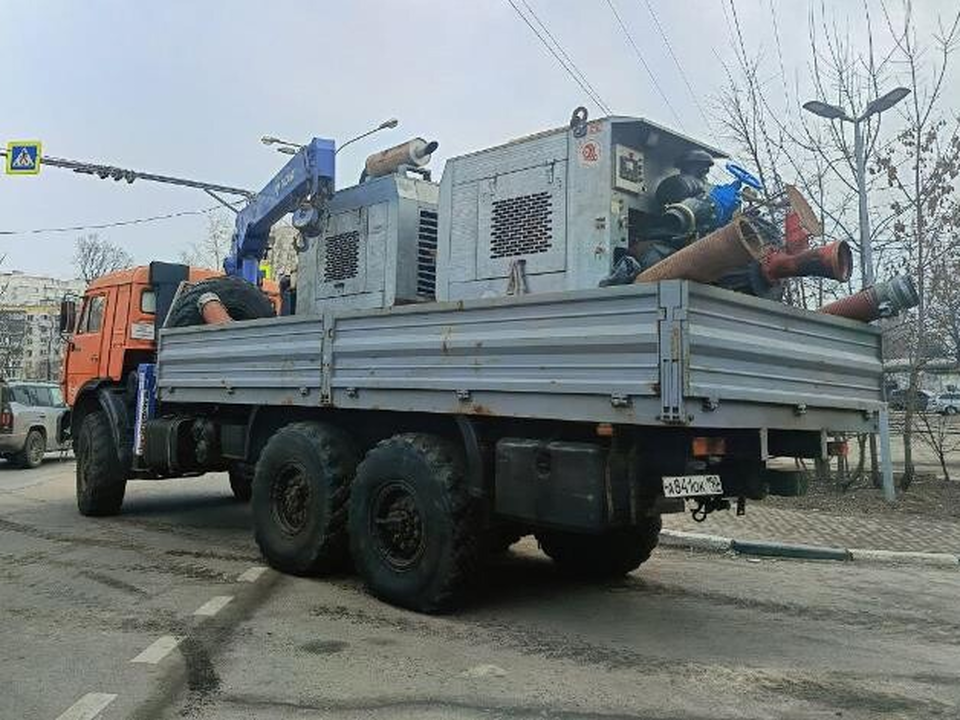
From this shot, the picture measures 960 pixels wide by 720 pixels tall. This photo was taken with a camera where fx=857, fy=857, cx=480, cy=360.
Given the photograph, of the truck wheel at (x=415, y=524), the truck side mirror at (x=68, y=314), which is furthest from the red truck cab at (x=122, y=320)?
the truck wheel at (x=415, y=524)

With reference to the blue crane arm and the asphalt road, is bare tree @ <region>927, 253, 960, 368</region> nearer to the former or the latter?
the asphalt road

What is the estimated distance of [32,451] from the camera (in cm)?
1803

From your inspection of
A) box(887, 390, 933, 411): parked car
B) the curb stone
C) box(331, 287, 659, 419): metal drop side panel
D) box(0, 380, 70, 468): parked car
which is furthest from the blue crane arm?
box(887, 390, 933, 411): parked car

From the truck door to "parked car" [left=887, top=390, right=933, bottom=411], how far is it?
11.3 m

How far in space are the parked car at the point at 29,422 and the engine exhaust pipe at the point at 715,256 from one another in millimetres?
15593

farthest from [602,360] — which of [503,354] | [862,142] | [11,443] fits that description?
[11,443]

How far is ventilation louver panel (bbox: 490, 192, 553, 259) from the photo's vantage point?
20.7ft

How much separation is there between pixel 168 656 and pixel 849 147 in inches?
508

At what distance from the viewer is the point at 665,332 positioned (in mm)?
4660

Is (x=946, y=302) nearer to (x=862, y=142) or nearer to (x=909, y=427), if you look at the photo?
(x=909, y=427)

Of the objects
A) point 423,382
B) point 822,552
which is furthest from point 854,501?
point 423,382

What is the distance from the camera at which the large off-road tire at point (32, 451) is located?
17.9 meters

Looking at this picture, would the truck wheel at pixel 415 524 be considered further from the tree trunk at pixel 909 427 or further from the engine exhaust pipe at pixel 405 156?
the tree trunk at pixel 909 427

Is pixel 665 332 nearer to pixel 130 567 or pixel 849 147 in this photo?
pixel 130 567
